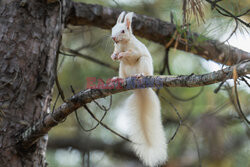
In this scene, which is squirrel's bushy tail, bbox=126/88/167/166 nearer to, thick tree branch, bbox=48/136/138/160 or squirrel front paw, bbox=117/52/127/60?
squirrel front paw, bbox=117/52/127/60

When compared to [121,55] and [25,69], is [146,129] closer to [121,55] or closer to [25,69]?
[121,55]

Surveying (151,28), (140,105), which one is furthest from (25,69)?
(151,28)

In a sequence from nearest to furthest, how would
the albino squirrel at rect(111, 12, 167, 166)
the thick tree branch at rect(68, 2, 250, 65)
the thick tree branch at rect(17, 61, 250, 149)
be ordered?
the thick tree branch at rect(17, 61, 250, 149) → the albino squirrel at rect(111, 12, 167, 166) → the thick tree branch at rect(68, 2, 250, 65)

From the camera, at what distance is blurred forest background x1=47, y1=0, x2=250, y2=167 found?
2.43 m

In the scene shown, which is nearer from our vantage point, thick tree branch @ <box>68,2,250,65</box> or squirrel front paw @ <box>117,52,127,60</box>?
squirrel front paw @ <box>117,52,127,60</box>

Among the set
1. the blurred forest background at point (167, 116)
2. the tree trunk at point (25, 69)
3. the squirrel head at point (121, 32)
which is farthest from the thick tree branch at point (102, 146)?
the squirrel head at point (121, 32)

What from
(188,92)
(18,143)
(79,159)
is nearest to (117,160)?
(79,159)

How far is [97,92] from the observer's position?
1.42 metres

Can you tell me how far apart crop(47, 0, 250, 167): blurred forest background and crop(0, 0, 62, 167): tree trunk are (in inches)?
21.5

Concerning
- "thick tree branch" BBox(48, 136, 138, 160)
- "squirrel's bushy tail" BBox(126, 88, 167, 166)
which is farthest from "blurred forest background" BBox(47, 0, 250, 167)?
"squirrel's bushy tail" BBox(126, 88, 167, 166)

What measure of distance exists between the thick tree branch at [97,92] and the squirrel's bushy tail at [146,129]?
0.50 m

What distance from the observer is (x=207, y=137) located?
2.38 meters

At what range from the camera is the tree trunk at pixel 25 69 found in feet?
5.36

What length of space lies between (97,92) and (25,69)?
1.91 feet
